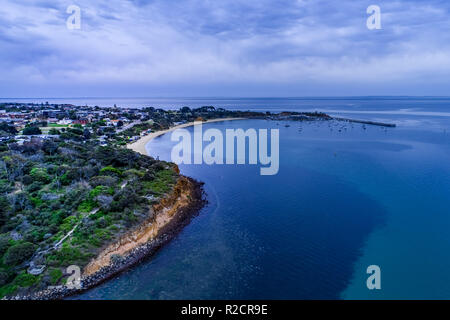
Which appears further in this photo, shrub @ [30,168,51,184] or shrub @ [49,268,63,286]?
shrub @ [30,168,51,184]

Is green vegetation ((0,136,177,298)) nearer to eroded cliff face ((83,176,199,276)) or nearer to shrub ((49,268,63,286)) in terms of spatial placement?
shrub ((49,268,63,286))

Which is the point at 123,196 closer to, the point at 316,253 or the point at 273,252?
the point at 273,252

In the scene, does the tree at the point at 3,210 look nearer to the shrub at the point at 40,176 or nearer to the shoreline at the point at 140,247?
the shrub at the point at 40,176

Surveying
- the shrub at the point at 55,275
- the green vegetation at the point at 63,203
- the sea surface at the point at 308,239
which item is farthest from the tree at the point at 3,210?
the sea surface at the point at 308,239

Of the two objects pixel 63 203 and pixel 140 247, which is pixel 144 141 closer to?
pixel 63 203

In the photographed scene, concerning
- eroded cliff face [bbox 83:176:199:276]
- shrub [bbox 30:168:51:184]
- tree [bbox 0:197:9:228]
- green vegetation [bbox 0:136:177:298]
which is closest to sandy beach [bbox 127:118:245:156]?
green vegetation [bbox 0:136:177:298]

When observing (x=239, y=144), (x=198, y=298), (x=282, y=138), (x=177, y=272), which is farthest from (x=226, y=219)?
(x=282, y=138)
